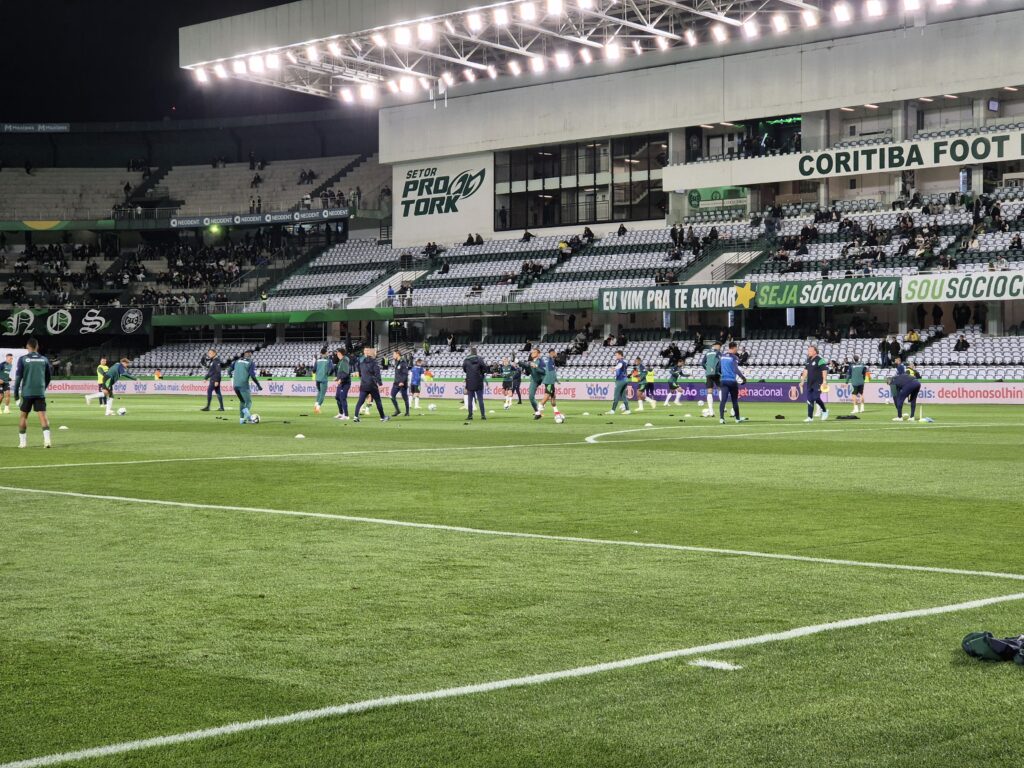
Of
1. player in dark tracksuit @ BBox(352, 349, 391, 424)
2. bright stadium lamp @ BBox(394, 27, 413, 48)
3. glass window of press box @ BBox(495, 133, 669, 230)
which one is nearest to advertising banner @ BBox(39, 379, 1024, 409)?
player in dark tracksuit @ BBox(352, 349, 391, 424)

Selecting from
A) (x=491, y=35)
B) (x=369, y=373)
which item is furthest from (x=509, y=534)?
(x=491, y=35)

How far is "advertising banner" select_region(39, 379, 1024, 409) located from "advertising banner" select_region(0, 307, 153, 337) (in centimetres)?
1144

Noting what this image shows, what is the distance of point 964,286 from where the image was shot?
174 feet

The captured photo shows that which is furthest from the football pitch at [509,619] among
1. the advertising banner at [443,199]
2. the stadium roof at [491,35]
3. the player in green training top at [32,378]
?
the advertising banner at [443,199]

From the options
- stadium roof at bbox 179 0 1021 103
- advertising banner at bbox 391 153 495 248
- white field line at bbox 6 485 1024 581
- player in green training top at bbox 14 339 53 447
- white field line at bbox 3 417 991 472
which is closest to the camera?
white field line at bbox 6 485 1024 581

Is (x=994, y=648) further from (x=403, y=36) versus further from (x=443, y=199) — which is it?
(x=443, y=199)

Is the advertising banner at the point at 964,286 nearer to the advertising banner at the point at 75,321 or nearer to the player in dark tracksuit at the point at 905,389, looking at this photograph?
the player in dark tracksuit at the point at 905,389

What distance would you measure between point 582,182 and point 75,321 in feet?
113

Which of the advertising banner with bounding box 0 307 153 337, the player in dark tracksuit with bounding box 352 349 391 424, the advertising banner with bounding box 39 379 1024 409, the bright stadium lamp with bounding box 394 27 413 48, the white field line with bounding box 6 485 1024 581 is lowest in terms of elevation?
the advertising banner with bounding box 39 379 1024 409

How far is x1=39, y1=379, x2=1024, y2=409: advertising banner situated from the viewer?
45.3 meters

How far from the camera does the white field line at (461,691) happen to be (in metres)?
4.98

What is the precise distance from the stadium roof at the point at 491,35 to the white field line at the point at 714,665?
175ft

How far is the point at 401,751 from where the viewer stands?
4984 millimetres

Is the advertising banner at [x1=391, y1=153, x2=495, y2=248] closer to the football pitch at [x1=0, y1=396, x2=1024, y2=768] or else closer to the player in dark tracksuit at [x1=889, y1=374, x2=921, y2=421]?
the player in dark tracksuit at [x1=889, y1=374, x2=921, y2=421]
